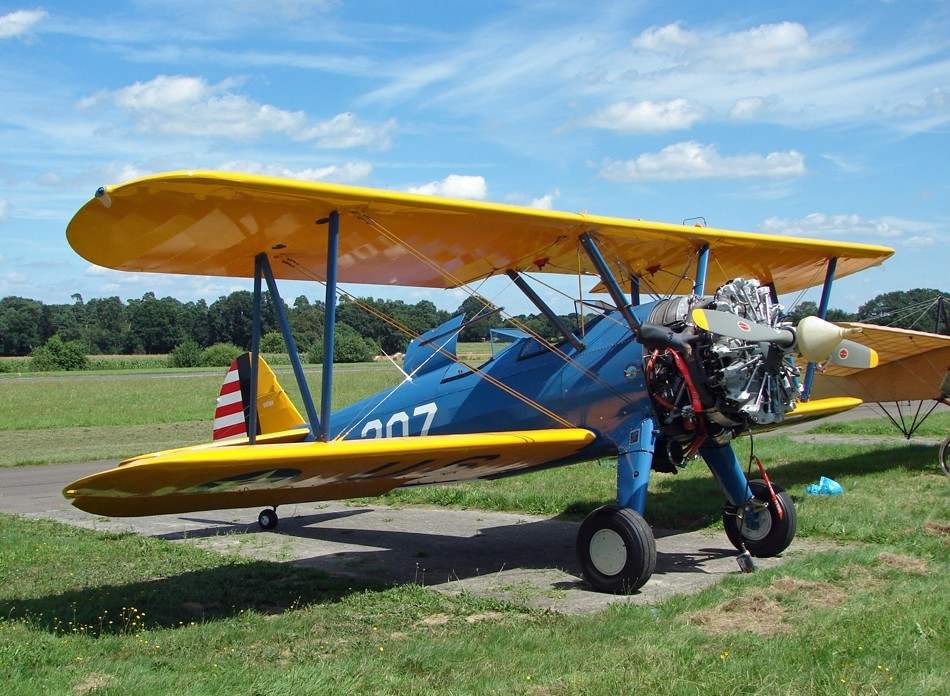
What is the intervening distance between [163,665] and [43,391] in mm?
39745

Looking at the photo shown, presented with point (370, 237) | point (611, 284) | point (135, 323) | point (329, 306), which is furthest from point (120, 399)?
point (135, 323)

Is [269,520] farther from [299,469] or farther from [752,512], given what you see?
[752,512]

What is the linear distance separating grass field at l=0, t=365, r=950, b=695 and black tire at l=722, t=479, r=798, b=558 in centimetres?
57

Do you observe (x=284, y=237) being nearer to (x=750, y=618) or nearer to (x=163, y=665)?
(x=163, y=665)

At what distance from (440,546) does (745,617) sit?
3936 millimetres

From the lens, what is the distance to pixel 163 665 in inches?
188

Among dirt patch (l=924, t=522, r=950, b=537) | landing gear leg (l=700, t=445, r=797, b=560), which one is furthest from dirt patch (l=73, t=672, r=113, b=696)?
dirt patch (l=924, t=522, r=950, b=537)

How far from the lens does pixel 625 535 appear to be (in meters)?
6.46

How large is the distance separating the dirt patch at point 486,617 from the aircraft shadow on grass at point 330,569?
1049mm

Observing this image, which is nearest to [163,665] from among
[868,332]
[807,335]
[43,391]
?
[807,335]

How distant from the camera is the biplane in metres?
6.00

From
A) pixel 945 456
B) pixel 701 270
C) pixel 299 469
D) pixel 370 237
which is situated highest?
pixel 370 237

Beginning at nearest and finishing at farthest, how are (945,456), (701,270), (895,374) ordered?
(701,270), (945,456), (895,374)

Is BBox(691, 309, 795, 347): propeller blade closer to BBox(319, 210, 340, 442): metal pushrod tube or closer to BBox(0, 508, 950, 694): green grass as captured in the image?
BBox(0, 508, 950, 694): green grass
